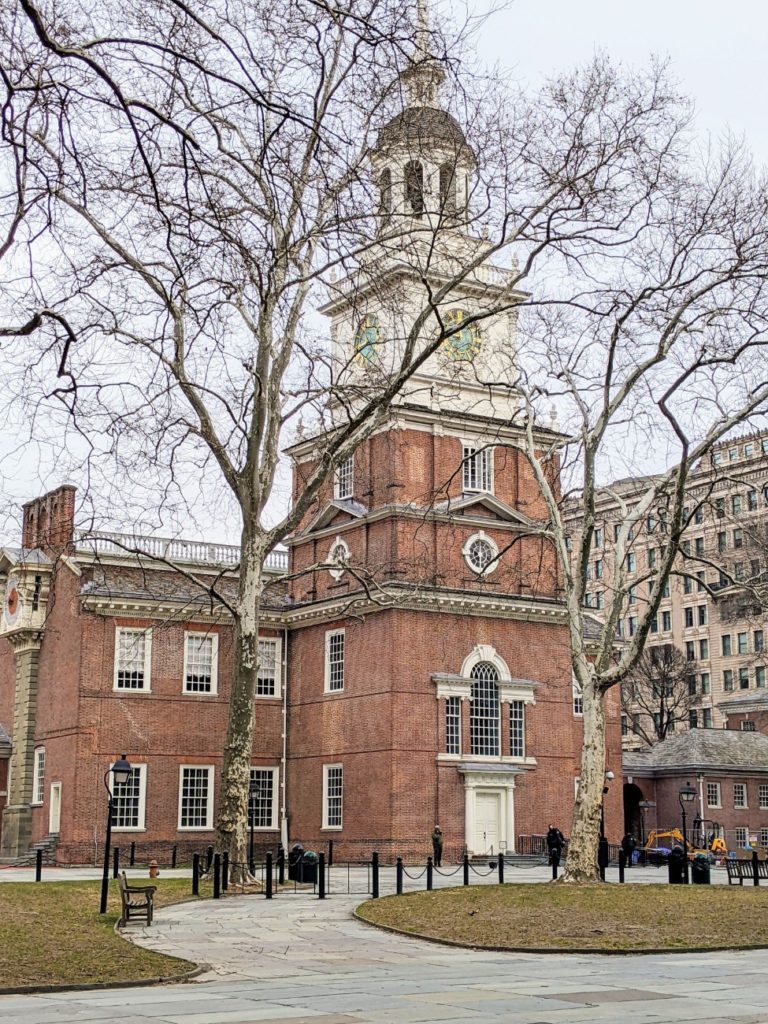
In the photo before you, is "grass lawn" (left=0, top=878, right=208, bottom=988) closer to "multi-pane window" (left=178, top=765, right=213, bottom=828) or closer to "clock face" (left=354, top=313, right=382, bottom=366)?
"clock face" (left=354, top=313, right=382, bottom=366)

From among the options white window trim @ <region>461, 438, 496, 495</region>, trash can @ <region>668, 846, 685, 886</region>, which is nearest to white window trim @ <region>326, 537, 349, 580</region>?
white window trim @ <region>461, 438, 496, 495</region>

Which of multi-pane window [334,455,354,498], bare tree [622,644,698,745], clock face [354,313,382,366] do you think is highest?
multi-pane window [334,455,354,498]

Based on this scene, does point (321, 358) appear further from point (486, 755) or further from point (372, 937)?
point (486, 755)

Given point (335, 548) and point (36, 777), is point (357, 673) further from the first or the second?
point (36, 777)

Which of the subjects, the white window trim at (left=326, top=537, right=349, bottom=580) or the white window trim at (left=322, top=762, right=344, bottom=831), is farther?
the white window trim at (left=326, top=537, right=349, bottom=580)

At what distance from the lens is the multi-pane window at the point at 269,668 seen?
4619 centimetres

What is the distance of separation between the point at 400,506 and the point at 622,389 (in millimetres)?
14196

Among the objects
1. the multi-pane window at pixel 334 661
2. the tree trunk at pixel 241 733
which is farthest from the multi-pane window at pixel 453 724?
the tree trunk at pixel 241 733

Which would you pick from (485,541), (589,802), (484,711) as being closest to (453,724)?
(484,711)

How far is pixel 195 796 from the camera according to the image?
141 ft

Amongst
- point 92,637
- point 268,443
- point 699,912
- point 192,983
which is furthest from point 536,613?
point 192,983

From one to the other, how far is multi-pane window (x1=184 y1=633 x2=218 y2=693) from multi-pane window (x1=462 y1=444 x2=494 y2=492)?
10.2 m

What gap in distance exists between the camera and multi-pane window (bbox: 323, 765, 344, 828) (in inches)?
1683

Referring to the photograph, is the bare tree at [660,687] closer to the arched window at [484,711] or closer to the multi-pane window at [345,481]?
the arched window at [484,711]
